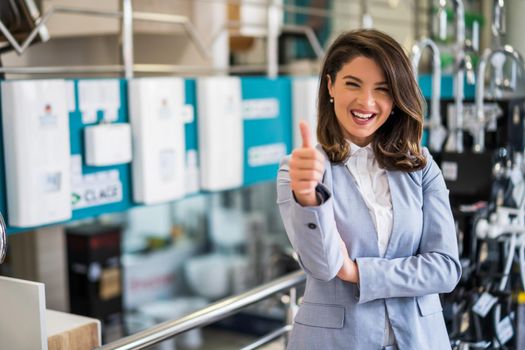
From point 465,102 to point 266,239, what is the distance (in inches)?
150

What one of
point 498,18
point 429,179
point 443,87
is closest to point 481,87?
point 498,18

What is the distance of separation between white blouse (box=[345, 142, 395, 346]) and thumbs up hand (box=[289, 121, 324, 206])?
303 mm

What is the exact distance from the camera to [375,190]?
68.8 inches

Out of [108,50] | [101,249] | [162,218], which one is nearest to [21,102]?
[108,50]

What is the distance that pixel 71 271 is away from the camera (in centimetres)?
537

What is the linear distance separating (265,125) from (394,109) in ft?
8.31

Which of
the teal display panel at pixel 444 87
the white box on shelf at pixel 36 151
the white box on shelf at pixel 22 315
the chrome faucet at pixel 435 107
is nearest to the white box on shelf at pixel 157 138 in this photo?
the white box on shelf at pixel 36 151

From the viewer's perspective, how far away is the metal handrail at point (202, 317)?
1.95 meters

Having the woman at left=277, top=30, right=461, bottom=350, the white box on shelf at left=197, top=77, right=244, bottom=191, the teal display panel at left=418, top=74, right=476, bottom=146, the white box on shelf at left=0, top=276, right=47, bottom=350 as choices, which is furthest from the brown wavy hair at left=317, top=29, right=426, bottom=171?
the teal display panel at left=418, top=74, right=476, bottom=146

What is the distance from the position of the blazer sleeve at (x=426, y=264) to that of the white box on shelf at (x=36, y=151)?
5.30 ft

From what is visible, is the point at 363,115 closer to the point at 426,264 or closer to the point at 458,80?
the point at 426,264

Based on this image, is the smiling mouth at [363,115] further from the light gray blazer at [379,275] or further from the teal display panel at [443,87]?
the teal display panel at [443,87]

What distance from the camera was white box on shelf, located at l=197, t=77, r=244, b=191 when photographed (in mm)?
3721

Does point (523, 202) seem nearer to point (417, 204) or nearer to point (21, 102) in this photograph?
point (417, 204)
